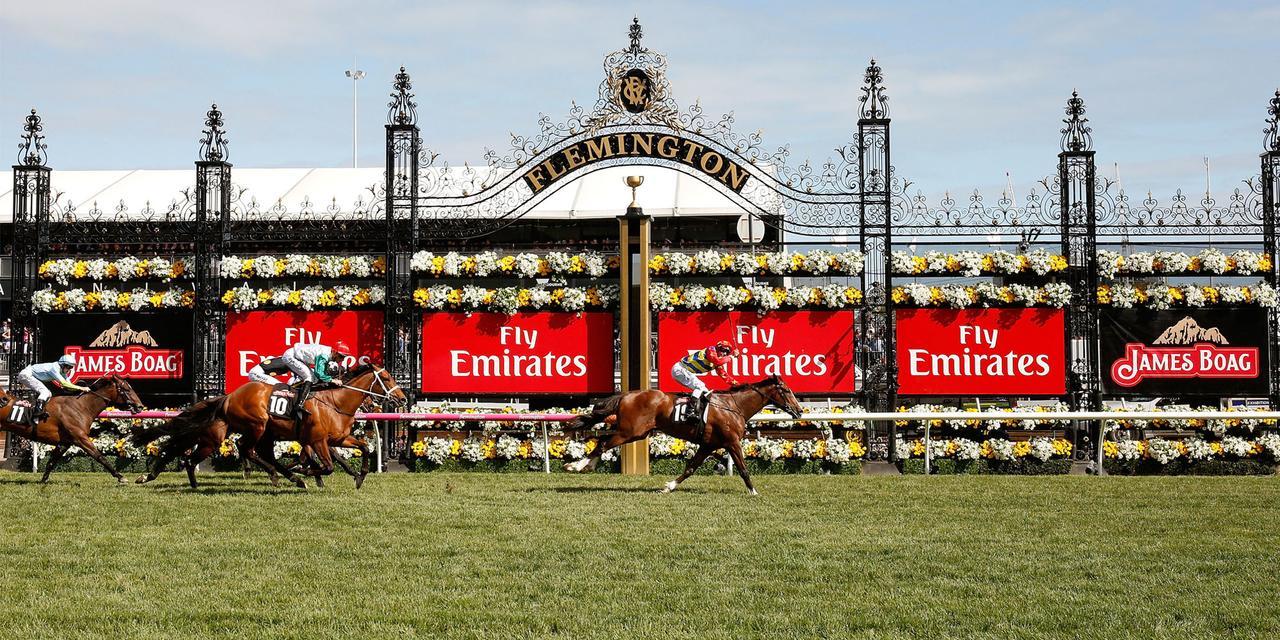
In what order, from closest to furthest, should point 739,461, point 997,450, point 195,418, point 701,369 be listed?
point 739,461 → point 195,418 → point 701,369 → point 997,450

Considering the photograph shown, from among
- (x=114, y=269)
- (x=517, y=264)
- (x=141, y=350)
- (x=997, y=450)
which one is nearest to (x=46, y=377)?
(x=141, y=350)

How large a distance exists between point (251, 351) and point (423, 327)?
2.31 m

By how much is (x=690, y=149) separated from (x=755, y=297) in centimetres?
205

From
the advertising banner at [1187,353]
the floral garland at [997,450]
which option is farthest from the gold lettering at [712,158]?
the advertising banner at [1187,353]

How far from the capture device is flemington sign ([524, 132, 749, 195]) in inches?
683

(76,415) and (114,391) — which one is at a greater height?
(114,391)

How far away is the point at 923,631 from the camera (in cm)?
680

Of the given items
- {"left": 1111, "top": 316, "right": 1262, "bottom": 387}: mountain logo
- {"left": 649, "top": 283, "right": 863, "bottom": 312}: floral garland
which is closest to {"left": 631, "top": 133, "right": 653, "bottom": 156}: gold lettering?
{"left": 649, "top": 283, "right": 863, "bottom": 312}: floral garland

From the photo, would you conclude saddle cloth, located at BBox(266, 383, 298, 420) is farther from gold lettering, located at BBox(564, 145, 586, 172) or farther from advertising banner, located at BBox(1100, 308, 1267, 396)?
advertising banner, located at BBox(1100, 308, 1267, 396)

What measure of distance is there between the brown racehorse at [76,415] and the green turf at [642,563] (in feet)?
5.67

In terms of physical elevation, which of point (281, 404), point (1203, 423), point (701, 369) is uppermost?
point (701, 369)

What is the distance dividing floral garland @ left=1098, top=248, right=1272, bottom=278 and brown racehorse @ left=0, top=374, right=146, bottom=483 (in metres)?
12.0

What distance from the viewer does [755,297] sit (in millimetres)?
17344

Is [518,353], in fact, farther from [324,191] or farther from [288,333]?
[324,191]
